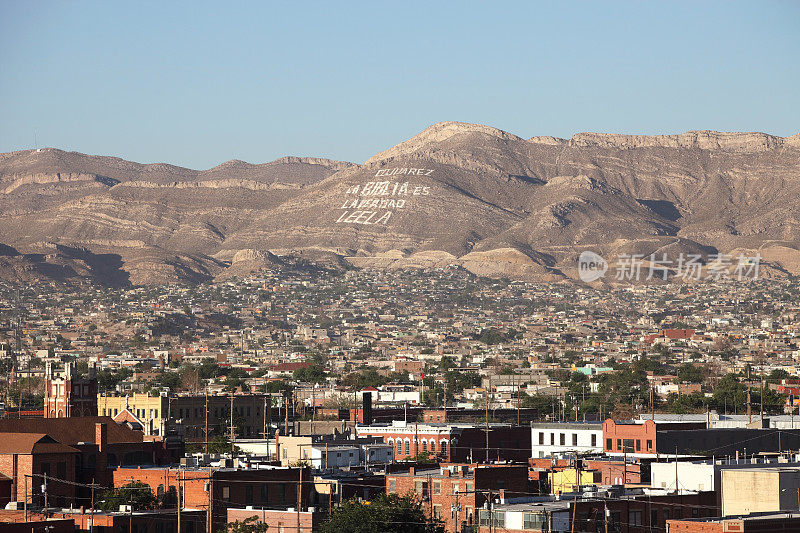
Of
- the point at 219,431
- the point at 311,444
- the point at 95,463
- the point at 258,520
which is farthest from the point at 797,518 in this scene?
the point at 219,431

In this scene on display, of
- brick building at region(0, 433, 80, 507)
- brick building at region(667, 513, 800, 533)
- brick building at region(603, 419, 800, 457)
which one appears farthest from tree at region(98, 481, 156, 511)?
brick building at region(603, 419, 800, 457)

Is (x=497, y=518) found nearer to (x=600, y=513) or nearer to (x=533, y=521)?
(x=533, y=521)

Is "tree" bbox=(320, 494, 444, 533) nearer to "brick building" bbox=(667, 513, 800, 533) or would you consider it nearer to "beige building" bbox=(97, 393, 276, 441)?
"brick building" bbox=(667, 513, 800, 533)

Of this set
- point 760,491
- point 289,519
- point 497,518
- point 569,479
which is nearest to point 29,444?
point 289,519

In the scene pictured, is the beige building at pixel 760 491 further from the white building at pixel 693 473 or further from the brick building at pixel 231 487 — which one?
the brick building at pixel 231 487

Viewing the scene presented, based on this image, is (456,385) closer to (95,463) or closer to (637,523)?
(95,463)
